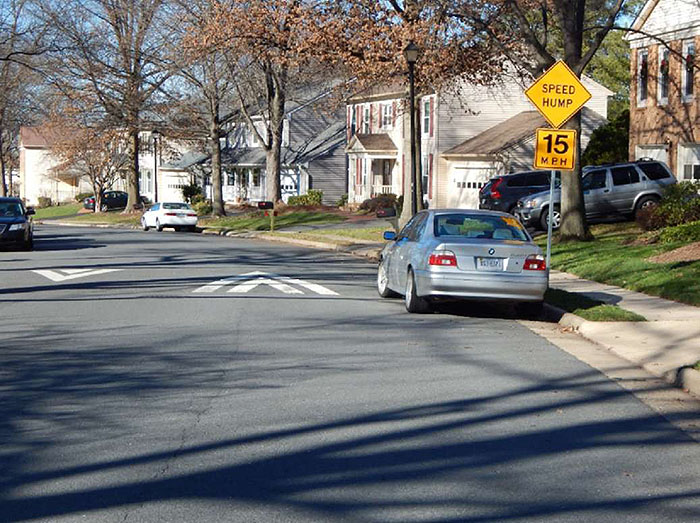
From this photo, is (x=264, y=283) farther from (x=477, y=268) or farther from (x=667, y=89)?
(x=667, y=89)

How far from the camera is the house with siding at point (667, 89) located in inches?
1235

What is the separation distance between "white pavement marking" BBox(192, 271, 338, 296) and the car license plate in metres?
3.75

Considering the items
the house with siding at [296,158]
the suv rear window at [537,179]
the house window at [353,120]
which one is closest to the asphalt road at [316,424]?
the suv rear window at [537,179]

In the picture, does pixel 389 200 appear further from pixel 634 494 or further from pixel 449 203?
pixel 634 494

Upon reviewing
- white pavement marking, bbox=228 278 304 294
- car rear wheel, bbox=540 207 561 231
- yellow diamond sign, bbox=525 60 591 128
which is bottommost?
white pavement marking, bbox=228 278 304 294

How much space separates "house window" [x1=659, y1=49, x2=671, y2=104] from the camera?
32681 mm

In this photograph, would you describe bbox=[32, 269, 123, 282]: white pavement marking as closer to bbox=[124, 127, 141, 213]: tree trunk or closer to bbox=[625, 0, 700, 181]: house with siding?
bbox=[625, 0, 700, 181]: house with siding

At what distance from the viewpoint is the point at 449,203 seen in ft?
163

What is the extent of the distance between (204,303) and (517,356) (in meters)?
5.94

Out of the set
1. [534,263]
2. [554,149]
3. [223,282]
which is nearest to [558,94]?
[554,149]

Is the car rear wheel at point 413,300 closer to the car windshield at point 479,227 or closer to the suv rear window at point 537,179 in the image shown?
the car windshield at point 479,227

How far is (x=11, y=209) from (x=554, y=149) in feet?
61.2

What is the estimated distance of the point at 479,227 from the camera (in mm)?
14539

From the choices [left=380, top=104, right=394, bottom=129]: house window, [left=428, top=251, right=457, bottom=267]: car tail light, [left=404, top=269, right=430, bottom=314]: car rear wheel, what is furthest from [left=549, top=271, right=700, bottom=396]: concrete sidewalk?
[left=380, top=104, right=394, bottom=129]: house window
